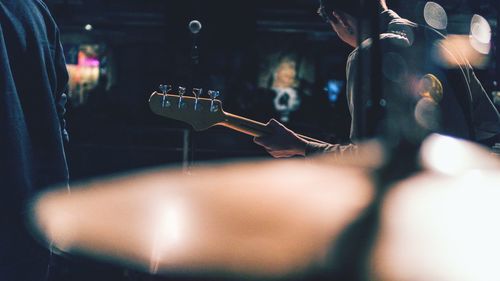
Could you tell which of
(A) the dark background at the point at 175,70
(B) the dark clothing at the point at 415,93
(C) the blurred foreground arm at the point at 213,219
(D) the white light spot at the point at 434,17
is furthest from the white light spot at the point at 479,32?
(A) the dark background at the point at 175,70

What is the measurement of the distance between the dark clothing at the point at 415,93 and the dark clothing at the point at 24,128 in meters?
0.56

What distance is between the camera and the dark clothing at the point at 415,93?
3.15 feet

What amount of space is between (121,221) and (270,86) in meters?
6.55

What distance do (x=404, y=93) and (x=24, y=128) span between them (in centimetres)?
71

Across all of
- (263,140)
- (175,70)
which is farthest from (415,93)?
(175,70)

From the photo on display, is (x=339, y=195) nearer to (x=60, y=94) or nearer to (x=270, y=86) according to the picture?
(x=60, y=94)

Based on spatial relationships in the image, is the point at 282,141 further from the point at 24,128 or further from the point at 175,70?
the point at 175,70

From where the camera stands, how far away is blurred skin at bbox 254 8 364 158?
139 cm

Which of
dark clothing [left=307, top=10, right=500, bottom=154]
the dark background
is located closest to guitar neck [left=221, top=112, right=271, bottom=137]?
dark clothing [left=307, top=10, right=500, bottom=154]

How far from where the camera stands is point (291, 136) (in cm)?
139

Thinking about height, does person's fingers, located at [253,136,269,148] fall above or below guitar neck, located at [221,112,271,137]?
below

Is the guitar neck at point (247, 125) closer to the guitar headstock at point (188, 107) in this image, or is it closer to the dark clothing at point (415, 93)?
the guitar headstock at point (188, 107)

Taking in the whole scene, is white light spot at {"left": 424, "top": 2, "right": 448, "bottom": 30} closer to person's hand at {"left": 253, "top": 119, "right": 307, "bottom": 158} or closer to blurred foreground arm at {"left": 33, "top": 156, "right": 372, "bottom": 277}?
person's hand at {"left": 253, "top": 119, "right": 307, "bottom": 158}

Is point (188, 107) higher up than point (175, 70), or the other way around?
point (175, 70)
